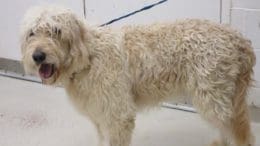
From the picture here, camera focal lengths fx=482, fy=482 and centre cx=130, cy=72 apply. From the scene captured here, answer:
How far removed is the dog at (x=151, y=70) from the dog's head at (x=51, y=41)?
0.04 feet

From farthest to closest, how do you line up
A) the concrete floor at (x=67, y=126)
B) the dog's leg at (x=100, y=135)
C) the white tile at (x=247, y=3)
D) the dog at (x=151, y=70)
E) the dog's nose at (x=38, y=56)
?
the concrete floor at (x=67, y=126)
the white tile at (x=247, y=3)
the dog's leg at (x=100, y=135)
the dog at (x=151, y=70)
the dog's nose at (x=38, y=56)

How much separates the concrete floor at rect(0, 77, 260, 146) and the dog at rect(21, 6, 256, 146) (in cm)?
58

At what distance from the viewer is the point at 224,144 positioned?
126 inches

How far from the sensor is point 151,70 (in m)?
2.83

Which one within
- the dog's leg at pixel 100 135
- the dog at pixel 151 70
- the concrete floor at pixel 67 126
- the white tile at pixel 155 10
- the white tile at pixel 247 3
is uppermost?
the white tile at pixel 247 3

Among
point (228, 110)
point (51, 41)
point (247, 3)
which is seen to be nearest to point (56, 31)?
point (51, 41)

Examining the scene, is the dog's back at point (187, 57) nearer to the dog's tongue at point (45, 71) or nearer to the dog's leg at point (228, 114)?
the dog's leg at point (228, 114)

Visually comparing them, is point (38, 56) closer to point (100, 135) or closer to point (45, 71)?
point (45, 71)

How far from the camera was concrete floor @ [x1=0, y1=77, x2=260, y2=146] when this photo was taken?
3.45 meters

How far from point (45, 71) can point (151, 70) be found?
2.02 ft

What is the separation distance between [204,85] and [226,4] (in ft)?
2.97

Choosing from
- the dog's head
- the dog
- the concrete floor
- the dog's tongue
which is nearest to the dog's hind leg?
the dog

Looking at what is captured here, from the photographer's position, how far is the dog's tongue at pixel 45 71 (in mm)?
2639

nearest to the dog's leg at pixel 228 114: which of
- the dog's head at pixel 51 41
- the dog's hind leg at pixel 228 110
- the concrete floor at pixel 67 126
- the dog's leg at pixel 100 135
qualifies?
the dog's hind leg at pixel 228 110
